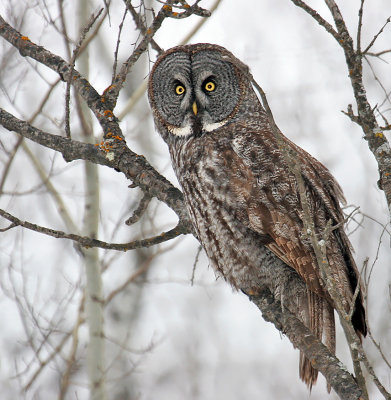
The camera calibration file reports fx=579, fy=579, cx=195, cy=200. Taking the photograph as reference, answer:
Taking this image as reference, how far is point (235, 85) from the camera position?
473 cm

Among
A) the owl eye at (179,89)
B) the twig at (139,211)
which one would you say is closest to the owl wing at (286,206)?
the twig at (139,211)

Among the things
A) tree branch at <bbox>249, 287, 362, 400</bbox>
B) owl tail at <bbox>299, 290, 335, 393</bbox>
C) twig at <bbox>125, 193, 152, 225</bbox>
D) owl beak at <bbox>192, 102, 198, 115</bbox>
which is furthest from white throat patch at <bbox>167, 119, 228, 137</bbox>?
owl tail at <bbox>299, 290, 335, 393</bbox>

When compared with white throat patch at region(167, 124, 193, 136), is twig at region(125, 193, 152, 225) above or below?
below

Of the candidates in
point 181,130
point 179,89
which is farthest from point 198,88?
point 181,130

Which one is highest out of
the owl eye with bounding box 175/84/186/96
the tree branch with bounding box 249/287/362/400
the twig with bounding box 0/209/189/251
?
the owl eye with bounding box 175/84/186/96

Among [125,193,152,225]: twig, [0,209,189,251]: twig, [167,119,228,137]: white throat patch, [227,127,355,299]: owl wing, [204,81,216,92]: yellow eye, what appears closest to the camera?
[0,209,189,251]: twig

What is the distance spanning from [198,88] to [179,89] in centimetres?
17

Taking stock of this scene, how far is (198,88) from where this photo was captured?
4688mm

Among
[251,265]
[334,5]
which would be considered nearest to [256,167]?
[251,265]

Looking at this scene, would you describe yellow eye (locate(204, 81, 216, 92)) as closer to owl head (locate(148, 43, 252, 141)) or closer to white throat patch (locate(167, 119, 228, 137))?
owl head (locate(148, 43, 252, 141))

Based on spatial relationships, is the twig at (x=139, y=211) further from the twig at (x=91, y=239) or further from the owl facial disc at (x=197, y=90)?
the owl facial disc at (x=197, y=90)

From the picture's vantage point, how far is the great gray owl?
3.71 m

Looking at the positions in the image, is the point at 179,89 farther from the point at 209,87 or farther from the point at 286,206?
the point at 286,206

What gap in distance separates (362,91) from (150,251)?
614 centimetres
